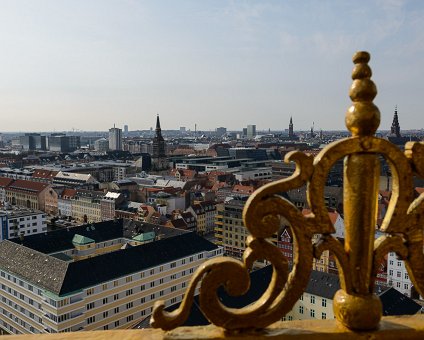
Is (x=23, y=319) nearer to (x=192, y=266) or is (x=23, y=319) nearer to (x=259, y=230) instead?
(x=192, y=266)

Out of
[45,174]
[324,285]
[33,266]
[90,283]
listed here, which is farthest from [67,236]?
[45,174]

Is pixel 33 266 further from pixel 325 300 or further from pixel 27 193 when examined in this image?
pixel 27 193

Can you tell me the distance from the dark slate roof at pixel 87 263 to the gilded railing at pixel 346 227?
1230 inches

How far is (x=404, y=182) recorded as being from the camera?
2.93 meters

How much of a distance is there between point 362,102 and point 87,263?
34208mm

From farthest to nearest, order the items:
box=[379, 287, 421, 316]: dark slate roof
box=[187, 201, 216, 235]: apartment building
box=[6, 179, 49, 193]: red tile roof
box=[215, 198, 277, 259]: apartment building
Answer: box=[6, 179, 49, 193]: red tile roof, box=[187, 201, 216, 235]: apartment building, box=[215, 198, 277, 259]: apartment building, box=[379, 287, 421, 316]: dark slate roof

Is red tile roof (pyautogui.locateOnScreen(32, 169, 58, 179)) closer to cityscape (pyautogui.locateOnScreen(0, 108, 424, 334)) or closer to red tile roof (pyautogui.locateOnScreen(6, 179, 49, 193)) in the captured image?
red tile roof (pyautogui.locateOnScreen(6, 179, 49, 193))

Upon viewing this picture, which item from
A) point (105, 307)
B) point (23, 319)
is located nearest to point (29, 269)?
point (23, 319)

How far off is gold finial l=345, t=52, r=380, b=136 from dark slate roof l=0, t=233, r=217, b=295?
104ft

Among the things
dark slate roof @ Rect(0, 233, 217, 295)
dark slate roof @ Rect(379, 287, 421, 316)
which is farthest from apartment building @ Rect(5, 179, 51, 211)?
dark slate roof @ Rect(379, 287, 421, 316)

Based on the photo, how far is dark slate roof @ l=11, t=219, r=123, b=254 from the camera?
146 ft

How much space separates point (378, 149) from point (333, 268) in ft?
141

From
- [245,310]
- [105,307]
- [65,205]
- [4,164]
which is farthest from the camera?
[4,164]

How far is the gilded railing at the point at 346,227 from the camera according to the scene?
2828 mm
